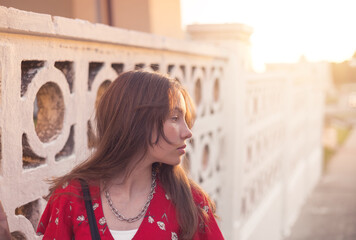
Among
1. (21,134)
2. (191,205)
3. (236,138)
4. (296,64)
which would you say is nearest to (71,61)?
(21,134)

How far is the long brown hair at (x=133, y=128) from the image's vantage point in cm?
159

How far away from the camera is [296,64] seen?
10.2 metres

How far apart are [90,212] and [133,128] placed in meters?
0.31

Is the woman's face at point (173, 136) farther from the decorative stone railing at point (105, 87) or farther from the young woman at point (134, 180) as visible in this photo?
the decorative stone railing at point (105, 87)

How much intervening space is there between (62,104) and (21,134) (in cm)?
31

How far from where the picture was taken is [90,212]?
1566 millimetres

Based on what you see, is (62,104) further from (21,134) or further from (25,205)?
(25,205)

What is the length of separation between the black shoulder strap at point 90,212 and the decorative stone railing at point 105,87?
0.29m

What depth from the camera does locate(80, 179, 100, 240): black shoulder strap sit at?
A: 5.02 feet

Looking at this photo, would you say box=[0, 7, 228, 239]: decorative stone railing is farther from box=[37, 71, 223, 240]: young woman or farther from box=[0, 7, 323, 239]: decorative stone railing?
box=[37, 71, 223, 240]: young woman

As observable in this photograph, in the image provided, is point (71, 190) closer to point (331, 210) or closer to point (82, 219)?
point (82, 219)

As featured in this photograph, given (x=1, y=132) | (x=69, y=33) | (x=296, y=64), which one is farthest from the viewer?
(x=296, y=64)

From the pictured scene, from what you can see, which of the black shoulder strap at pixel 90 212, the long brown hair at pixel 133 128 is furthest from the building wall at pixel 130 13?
the black shoulder strap at pixel 90 212

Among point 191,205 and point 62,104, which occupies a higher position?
point 62,104
